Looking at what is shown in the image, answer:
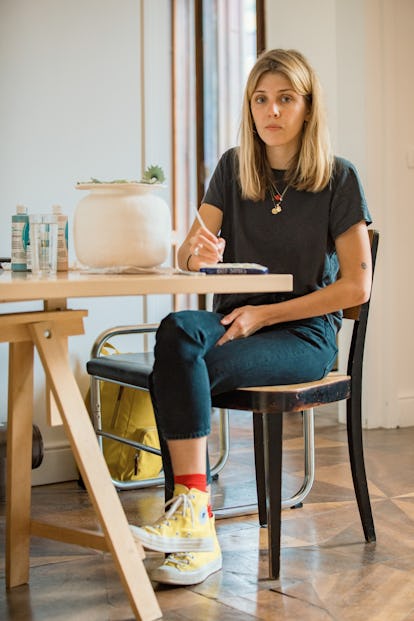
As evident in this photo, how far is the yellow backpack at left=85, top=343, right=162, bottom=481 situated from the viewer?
2700 millimetres

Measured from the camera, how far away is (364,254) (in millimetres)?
2051

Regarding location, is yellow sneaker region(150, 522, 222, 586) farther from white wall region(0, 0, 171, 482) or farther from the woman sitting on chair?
white wall region(0, 0, 171, 482)

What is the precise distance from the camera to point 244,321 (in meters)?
1.97

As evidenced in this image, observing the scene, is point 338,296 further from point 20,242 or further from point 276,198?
point 20,242

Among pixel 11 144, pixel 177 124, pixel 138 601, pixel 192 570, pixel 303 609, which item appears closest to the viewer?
pixel 138 601

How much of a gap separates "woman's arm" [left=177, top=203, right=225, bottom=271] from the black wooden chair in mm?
282

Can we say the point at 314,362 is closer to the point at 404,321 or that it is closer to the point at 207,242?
the point at 207,242

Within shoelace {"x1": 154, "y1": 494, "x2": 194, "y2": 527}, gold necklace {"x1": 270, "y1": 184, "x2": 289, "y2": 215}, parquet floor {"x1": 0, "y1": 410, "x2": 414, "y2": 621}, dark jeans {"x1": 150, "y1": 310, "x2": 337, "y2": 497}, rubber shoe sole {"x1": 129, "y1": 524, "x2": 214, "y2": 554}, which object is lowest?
parquet floor {"x1": 0, "y1": 410, "x2": 414, "y2": 621}

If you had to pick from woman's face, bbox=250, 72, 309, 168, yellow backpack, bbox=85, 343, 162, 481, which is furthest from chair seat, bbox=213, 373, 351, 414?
yellow backpack, bbox=85, 343, 162, 481

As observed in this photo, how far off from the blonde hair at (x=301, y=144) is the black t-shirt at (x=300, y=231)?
27 mm

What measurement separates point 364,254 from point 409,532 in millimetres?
696

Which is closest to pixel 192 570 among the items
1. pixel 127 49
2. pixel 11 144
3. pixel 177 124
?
pixel 11 144

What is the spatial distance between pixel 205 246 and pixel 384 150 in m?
1.98

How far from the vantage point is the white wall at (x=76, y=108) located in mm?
2699
